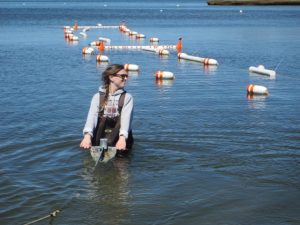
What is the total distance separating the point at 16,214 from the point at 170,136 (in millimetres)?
4864

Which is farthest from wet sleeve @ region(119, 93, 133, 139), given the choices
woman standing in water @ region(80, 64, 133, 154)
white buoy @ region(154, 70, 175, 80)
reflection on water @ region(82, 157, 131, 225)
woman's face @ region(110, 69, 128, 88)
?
white buoy @ region(154, 70, 175, 80)

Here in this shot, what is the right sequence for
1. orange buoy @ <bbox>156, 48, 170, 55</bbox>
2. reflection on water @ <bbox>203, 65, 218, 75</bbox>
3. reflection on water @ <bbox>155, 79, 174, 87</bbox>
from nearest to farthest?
1. reflection on water @ <bbox>155, 79, 174, 87</bbox>
2. reflection on water @ <bbox>203, 65, 218, 75</bbox>
3. orange buoy @ <bbox>156, 48, 170, 55</bbox>

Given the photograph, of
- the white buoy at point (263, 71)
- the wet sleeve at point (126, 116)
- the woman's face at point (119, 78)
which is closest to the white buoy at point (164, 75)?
the white buoy at point (263, 71)

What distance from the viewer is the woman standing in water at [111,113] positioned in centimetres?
905

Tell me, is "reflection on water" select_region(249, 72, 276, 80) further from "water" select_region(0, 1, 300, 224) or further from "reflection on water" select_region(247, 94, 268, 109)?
"reflection on water" select_region(247, 94, 268, 109)

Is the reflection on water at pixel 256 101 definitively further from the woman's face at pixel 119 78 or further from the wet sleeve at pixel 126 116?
the woman's face at pixel 119 78

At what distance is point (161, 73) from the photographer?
2052 cm

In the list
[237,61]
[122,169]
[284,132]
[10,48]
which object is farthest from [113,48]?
[122,169]

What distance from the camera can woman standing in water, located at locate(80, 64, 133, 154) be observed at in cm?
905

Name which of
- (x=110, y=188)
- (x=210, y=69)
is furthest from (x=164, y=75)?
Answer: (x=110, y=188)

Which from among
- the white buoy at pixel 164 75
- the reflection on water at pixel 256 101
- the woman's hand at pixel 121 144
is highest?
the woman's hand at pixel 121 144

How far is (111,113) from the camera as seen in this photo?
9547 millimetres

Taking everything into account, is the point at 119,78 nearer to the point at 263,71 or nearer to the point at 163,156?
the point at 163,156

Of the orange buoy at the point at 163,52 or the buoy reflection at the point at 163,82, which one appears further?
the orange buoy at the point at 163,52
